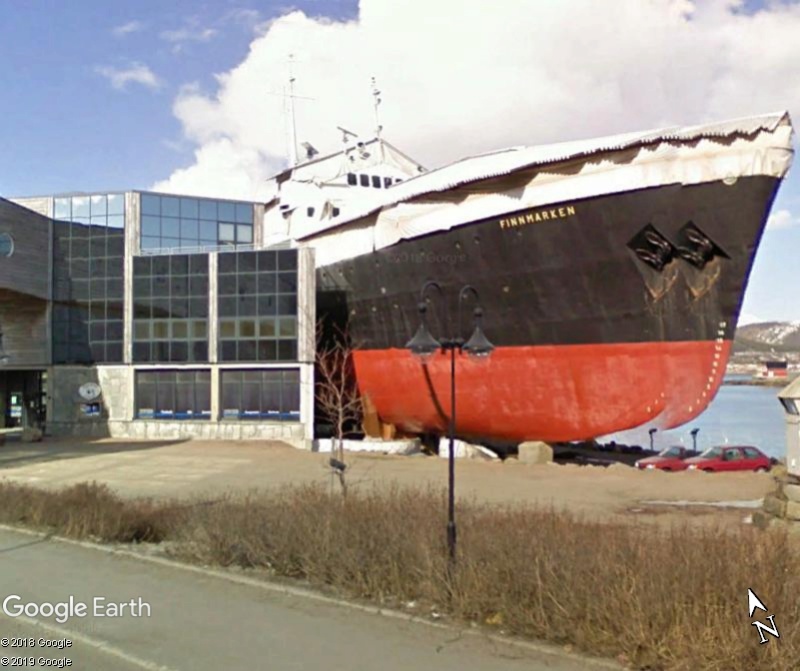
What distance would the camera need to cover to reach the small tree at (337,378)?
111ft

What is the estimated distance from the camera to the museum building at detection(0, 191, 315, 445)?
3628cm

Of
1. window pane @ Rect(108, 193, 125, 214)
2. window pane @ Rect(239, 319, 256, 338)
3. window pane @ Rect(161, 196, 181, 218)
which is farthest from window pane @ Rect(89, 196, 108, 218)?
window pane @ Rect(239, 319, 256, 338)

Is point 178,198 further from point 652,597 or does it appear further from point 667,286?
point 652,597

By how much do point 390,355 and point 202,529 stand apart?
2067 cm

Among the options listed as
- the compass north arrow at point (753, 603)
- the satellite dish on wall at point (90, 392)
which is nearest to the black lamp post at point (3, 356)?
the satellite dish on wall at point (90, 392)

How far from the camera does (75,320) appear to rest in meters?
41.1

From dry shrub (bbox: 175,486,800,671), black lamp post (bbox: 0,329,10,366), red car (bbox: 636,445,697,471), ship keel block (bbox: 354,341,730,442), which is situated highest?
black lamp post (bbox: 0,329,10,366)

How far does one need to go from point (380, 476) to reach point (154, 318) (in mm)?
20442

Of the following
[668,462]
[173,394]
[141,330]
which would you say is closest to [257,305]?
[173,394]

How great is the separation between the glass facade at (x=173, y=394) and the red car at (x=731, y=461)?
22965 millimetres

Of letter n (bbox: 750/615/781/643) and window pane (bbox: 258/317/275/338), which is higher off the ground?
window pane (bbox: 258/317/275/338)

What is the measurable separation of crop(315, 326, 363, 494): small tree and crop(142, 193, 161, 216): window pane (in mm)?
13405

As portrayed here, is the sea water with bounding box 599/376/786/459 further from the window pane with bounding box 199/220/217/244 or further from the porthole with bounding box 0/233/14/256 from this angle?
the porthole with bounding box 0/233/14/256

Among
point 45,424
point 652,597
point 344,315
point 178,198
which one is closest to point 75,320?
point 45,424
